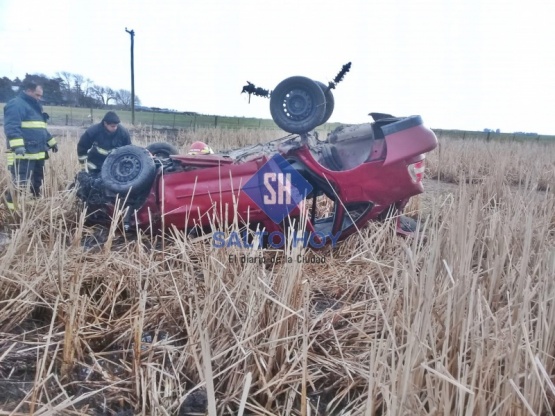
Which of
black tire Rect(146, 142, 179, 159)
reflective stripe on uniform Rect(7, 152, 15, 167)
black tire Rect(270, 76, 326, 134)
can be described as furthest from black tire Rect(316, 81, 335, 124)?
reflective stripe on uniform Rect(7, 152, 15, 167)

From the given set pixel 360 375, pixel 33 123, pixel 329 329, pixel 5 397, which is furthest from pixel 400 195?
pixel 33 123

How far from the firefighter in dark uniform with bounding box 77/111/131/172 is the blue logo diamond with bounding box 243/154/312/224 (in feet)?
8.82

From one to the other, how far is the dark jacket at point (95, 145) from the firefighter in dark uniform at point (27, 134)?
20.3 inches

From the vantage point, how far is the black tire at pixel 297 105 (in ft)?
9.93

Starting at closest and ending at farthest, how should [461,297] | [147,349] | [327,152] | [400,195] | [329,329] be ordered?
[461,297]
[147,349]
[329,329]
[400,195]
[327,152]

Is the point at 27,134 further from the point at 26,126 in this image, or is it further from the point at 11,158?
the point at 11,158

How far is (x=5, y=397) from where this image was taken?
5.08 feet

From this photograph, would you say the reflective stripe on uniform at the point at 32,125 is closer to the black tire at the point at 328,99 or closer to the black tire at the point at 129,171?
the black tire at the point at 129,171

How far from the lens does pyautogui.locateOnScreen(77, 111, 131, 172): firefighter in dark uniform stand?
16.2 ft

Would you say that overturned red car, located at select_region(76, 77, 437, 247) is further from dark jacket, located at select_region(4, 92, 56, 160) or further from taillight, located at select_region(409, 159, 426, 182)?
dark jacket, located at select_region(4, 92, 56, 160)

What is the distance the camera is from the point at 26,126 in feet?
16.5

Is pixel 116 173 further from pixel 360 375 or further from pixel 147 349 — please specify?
pixel 360 375

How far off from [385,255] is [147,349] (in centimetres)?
165

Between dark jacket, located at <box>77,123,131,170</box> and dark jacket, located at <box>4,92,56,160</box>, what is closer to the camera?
dark jacket, located at <box>4,92,56,160</box>
